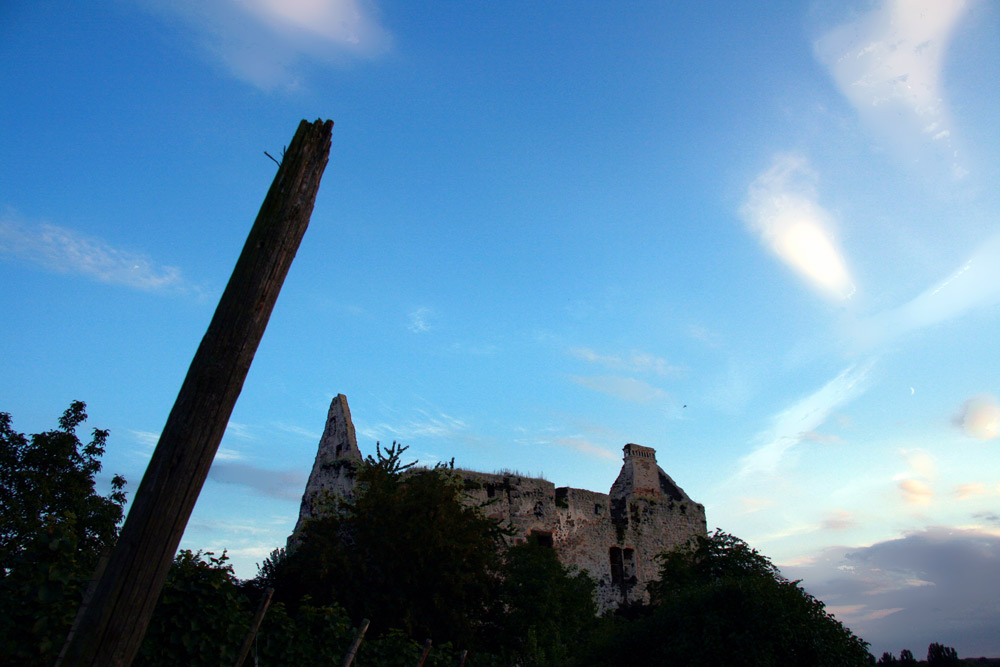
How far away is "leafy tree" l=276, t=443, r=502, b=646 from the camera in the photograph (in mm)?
12852

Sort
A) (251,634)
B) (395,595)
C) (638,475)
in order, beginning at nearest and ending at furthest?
(251,634) < (395,595) < (638,475)

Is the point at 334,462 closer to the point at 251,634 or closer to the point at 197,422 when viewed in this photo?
the point at 251,634

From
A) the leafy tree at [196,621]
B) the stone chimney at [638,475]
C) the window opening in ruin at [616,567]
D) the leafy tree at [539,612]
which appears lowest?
the leafy tree at [196,621]

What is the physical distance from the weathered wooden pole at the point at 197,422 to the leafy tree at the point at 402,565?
1033 centimetres

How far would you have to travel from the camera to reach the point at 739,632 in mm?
10414

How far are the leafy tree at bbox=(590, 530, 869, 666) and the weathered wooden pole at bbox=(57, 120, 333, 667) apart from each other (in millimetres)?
9701

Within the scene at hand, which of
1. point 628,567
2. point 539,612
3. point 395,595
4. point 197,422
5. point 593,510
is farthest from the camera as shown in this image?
point 628,567

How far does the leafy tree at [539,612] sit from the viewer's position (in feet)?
44.9

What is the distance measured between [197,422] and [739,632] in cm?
1012

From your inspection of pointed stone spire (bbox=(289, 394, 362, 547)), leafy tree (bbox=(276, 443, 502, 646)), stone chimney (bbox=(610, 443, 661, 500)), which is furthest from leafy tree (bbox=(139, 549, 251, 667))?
stone chimney (bbox=(610, 443, 661, 500))

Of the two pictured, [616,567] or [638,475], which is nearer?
[616,567]

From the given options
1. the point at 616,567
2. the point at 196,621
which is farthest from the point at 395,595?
the point at 616,567

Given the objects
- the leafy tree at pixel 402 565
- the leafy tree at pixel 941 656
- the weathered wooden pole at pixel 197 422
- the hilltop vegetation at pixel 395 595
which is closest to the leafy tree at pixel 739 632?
the hilltop vegetation at pixel 395 595

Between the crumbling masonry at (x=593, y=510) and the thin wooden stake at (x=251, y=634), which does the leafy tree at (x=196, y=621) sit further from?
the crumbling masonry at (x=593, y=510)
